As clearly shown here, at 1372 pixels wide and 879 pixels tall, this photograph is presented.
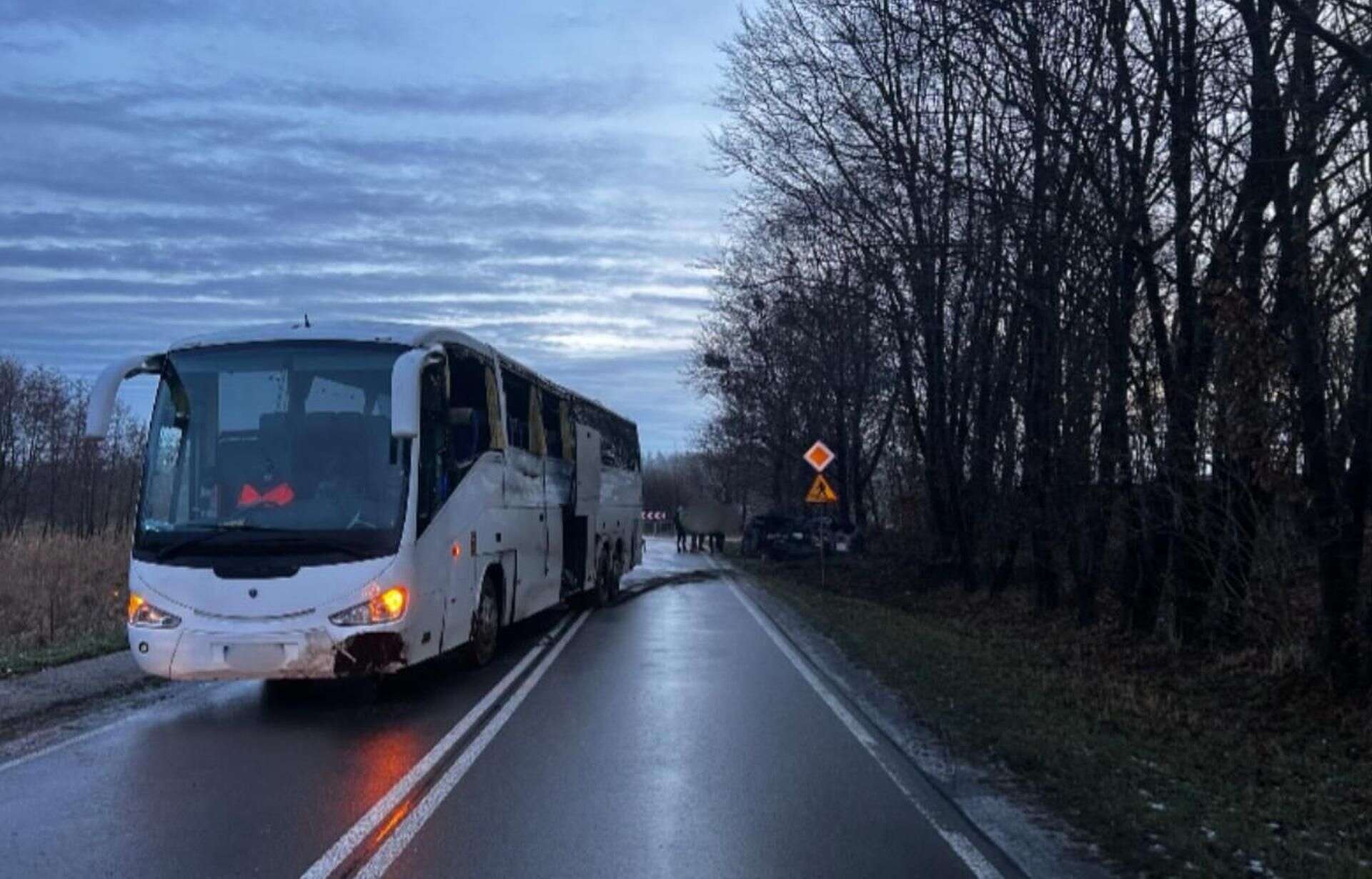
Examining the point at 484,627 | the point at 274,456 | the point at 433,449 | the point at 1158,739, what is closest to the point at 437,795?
the point at 274,456

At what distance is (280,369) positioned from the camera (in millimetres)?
12016

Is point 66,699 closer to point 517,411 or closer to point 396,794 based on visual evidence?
point 396,794

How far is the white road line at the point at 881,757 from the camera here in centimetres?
699

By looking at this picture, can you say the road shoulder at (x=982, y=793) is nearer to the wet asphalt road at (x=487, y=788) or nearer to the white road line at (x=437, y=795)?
the wet asphalt road at (x=487, y=788)

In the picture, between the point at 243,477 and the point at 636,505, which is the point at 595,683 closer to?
the point at 243,477

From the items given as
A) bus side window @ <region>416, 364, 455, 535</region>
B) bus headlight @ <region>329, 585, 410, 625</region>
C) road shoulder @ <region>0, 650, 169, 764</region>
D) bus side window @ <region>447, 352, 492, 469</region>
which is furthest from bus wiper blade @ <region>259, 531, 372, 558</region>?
road shoulder @ <region>0, 650, 169, 764</region>

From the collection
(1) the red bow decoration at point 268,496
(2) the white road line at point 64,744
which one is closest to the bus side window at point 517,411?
(1) the red bow decoration at point 268,496

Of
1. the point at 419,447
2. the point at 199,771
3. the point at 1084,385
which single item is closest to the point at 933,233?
the point at 1084,385

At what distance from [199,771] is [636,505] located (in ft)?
66.8

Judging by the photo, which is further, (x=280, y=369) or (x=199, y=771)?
(x=280, y=369)

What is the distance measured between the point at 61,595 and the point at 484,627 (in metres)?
12.6

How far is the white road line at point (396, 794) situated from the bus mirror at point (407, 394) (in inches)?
95.0

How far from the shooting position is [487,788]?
859cm

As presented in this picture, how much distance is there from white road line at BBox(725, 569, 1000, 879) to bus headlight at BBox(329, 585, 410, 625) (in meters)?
3.88
